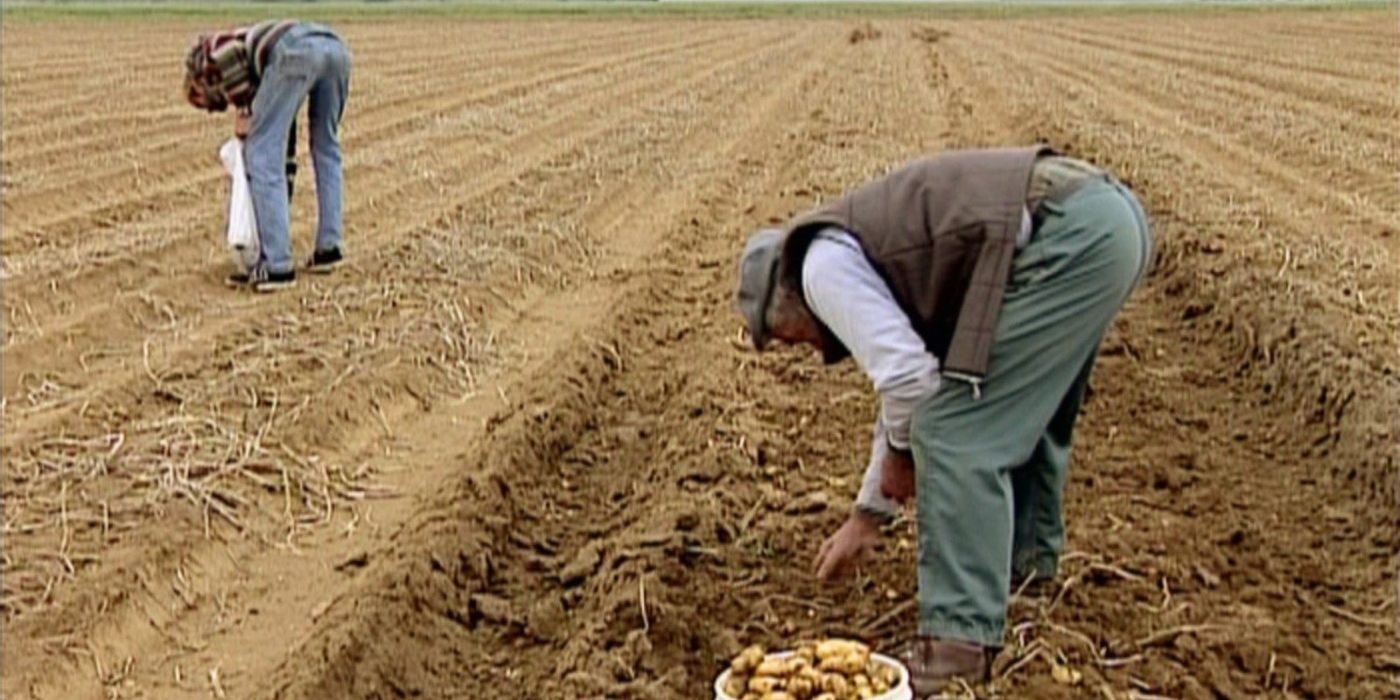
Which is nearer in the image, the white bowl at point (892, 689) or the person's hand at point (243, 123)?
the white bowl at point (892, 689)

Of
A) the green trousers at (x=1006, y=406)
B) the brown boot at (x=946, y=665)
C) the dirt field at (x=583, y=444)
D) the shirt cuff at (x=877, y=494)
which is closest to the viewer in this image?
the green trousers at (x=1006, y=406)

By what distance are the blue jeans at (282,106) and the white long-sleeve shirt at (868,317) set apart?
216 inches

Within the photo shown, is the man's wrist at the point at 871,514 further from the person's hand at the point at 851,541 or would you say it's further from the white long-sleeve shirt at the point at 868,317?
the white long-sleeve shirt at the point at 868,317

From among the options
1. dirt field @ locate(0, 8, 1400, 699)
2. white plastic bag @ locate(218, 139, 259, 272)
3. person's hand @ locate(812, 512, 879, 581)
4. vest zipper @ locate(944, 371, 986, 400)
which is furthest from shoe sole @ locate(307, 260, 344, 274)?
vest zipper @ locate(944, 371, 986, 400)

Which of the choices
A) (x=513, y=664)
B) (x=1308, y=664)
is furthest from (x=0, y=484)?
(x=1308, y=664)

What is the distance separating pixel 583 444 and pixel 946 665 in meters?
2.87

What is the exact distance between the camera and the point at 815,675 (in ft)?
12.7

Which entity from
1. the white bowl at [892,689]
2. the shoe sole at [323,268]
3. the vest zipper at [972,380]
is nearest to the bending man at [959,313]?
the vest zipper at [972,380]

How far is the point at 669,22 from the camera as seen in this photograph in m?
44.1

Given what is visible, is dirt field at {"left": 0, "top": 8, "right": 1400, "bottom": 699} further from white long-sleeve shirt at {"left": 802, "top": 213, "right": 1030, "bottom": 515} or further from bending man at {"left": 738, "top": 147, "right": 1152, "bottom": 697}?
white long-sleeve shirt at {"left": 802, "top": 213, "right": 1030, "bottom": 515}

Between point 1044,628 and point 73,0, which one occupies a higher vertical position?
point 1044,628

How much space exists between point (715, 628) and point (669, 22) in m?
40.1

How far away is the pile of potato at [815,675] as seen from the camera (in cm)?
386

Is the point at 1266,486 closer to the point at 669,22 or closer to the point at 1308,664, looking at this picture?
the point at 1308,664
